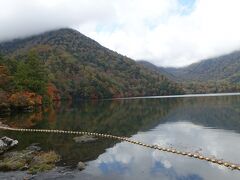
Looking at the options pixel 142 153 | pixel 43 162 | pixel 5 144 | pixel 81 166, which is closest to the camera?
pixel 81 166

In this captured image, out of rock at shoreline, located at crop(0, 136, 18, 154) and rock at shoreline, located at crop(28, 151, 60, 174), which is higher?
rock at shoreline, located at crop(0, 136, 18, 154)

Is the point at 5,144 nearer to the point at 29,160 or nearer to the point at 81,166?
the point at 29,160

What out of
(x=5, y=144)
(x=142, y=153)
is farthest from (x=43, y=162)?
(x=142, y=153)

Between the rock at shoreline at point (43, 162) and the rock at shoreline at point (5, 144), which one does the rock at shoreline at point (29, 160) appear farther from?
the rock at shoreline at point (5, 144)

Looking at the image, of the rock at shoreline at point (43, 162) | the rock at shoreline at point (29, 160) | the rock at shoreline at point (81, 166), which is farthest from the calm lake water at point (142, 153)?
the rock at shoreline at point (29, 160)

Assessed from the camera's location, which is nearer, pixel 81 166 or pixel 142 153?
pixel 81 166

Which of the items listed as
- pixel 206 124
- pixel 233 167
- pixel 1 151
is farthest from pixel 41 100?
pixel 233 167

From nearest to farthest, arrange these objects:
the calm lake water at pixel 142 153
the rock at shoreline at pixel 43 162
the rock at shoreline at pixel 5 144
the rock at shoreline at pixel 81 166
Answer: the calm lake water at pixel 142 153
the rock at shoreline at pixel 43 162
the rock at shoreline at pixel 81 166
the rock at shoreline at pixel 5 144

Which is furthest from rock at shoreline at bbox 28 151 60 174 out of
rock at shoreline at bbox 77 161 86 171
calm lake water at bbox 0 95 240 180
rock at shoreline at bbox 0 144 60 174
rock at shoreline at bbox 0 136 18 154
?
rock at shoreline at bbox 0 136 18 154

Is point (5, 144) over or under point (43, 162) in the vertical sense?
over

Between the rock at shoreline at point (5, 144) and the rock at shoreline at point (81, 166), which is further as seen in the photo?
the rock at shoreline at point (5, 144)

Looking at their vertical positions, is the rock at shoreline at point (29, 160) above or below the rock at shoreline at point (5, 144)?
below

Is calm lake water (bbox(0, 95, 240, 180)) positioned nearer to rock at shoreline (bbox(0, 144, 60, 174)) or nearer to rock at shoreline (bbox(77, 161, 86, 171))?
rock at shoreline (bbox(77, 161, 86, 171))

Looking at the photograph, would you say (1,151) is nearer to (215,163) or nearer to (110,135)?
(110,135)
